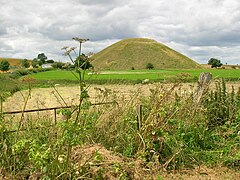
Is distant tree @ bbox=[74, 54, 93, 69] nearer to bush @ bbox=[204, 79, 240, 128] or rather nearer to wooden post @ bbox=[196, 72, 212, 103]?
wooden post @ bbox=[196, 72, 212, 103]

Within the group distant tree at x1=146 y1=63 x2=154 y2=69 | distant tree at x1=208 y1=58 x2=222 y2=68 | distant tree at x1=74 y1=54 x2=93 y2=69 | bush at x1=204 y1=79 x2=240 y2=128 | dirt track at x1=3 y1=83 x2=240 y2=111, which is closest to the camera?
distant tree at x1=74 y1=54 x2=93 y2=69

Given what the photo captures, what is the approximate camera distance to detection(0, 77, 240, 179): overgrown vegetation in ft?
13.0

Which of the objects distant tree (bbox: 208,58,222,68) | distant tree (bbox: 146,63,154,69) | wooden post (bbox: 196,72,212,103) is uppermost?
distant tree (bbox: 208,58,222,68)

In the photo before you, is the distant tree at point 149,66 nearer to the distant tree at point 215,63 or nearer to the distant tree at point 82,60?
the distant tree at point 215,63

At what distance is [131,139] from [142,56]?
114140 millimetres

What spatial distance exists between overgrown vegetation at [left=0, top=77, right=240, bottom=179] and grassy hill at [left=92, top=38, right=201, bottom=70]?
304 ft

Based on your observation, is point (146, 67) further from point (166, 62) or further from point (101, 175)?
point (101, 175)

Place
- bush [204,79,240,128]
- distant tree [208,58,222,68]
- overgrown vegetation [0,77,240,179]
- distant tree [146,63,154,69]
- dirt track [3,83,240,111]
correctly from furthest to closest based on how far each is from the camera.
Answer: distant tree [208,58,222,68] → distant tree [146,63,154,69] → bush [204,79,240,128] → dirt track [3,83,240,111] → overgrown vegetation [0,77,240,179]

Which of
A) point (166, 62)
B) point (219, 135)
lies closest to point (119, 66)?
point (166, 62)

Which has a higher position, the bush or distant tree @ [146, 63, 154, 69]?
distant tree @ [146, 63, 154, 69]

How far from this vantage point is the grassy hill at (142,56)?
358ft

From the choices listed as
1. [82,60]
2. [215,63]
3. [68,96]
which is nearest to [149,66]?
[215,63]

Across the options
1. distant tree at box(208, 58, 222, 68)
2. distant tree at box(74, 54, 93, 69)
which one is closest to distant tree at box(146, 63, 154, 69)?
distant tree at box(208, 58, 222, 68)

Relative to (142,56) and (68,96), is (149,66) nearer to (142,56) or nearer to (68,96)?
(142,56)
